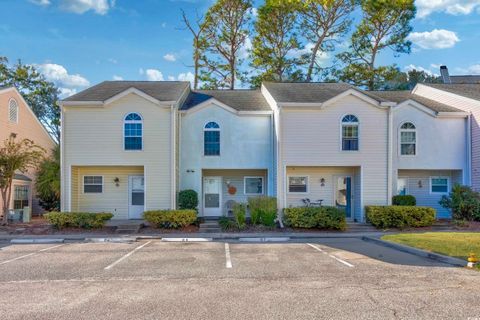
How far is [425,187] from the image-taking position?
2002 cm

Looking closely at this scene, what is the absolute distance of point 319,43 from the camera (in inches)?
1241

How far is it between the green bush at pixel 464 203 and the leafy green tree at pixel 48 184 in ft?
64.3

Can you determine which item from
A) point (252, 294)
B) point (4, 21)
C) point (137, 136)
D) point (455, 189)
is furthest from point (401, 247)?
point (4, 21)

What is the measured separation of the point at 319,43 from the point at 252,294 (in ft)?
91.4

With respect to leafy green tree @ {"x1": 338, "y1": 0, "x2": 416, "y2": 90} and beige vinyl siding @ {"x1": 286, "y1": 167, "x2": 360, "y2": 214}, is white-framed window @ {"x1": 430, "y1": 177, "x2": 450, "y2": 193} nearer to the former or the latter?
beige vinyl siding @ {"x1": 286, "y1": 167, "x2": 360, "y2": 214}

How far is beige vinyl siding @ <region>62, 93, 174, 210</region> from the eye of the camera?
17.7 metres

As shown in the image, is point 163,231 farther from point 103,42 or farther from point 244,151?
point 103,42

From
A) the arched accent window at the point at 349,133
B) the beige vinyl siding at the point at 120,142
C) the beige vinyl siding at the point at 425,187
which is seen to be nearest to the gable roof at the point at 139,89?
the beige vinyl siding at the point at 120,142

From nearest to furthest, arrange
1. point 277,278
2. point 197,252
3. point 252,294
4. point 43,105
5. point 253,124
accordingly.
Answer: point 252,294
point 277,278
point 197,252
point 253,124
point 43,105

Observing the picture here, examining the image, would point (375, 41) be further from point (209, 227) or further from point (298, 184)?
point (209, 227)

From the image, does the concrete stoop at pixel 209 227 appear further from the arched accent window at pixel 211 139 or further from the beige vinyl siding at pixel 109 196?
the beige vinyl siding at pixel 109 196

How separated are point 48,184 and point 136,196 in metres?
6.08

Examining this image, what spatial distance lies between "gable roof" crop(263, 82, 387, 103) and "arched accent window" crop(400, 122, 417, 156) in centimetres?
180

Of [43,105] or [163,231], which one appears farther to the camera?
[43,105]
